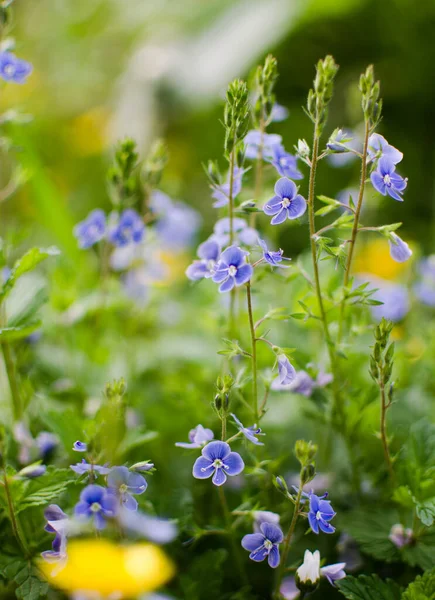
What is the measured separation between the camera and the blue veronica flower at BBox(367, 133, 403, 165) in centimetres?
106

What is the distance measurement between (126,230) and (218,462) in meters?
0.65

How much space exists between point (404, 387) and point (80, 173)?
271 centimetres

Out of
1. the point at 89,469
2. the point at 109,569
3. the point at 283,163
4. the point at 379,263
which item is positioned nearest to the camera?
the point at 109,569

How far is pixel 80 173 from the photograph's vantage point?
3863mm

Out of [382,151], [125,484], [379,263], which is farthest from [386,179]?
[379,263]

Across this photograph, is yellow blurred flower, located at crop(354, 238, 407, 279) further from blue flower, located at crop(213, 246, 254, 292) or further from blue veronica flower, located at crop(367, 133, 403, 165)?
blue flower, located at crop(213, 246, 254, 292)

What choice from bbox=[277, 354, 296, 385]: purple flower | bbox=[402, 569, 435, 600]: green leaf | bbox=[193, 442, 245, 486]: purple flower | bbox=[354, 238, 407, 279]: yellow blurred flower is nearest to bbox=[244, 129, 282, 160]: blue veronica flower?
bbox=[277, 354, 296, 385]: purple flower

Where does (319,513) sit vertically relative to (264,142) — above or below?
below

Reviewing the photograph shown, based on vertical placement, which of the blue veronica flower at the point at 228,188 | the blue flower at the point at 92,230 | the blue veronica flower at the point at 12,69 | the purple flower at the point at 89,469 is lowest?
the purple flower at the point at 89,469

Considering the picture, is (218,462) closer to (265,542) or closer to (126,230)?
(265,542)

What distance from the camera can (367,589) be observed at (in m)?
1.04

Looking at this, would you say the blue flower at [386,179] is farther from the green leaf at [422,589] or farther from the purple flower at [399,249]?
the green leaf at [422,589]

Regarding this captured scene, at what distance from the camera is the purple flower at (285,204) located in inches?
40.4

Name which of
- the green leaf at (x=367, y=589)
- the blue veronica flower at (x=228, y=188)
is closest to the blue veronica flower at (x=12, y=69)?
the blue veronica flower at (x=228, y=188)
